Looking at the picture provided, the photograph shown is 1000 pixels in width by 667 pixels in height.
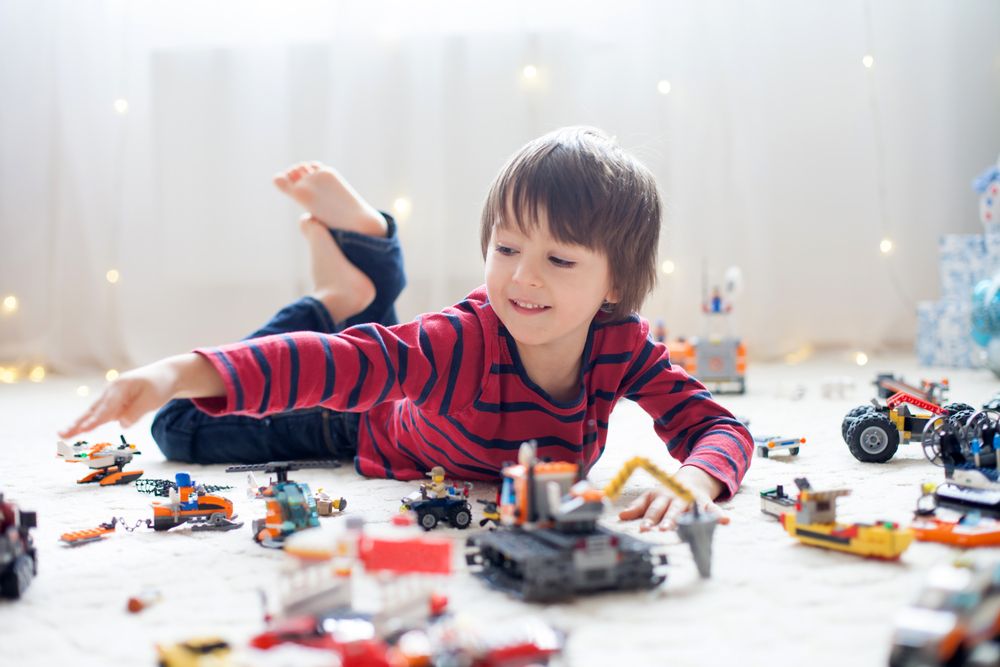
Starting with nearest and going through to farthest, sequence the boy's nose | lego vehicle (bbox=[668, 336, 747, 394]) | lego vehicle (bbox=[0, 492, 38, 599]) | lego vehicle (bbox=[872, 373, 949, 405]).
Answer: lego vehicle (bbox=[0, 492, 38, 599])
the boy's nose
lego vehicle (bbox=[872, 373, 949, 405])
lego vehicle (bbox=[668, 336, 747, 394])

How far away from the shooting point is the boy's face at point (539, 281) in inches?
43.1

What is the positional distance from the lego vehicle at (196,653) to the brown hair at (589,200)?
587mm

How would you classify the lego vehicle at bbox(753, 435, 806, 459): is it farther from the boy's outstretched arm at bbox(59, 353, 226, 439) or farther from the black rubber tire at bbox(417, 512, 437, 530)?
the boy's outstretched arm at bbox(59, 353, 226, 439)

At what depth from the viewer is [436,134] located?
2656mm

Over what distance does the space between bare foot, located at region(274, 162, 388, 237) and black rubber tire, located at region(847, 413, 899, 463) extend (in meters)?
0.84

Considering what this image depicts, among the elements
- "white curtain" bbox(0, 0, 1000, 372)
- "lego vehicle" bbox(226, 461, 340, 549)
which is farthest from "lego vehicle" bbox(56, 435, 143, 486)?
"white curtain" bbox(0, 0, 1000, 372)

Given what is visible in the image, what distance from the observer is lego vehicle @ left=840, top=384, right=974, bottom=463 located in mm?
1322

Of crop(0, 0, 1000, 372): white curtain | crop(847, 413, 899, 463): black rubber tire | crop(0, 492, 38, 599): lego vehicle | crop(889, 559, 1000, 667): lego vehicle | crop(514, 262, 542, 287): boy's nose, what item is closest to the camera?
crop(889, 559, 1000, 667): lego vehicle

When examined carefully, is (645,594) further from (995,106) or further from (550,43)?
(995,106)

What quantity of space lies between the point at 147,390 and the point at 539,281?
1.43 feet

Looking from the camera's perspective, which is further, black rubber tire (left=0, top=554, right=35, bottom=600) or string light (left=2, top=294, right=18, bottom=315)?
string light (left=2, top=294, right=18, bottom=315)

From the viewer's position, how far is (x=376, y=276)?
66.3 inches

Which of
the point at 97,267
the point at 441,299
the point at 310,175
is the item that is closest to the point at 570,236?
the point at 310,175

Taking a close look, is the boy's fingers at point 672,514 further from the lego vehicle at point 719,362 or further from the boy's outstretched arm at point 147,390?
the lego vehicle at point 719,362
